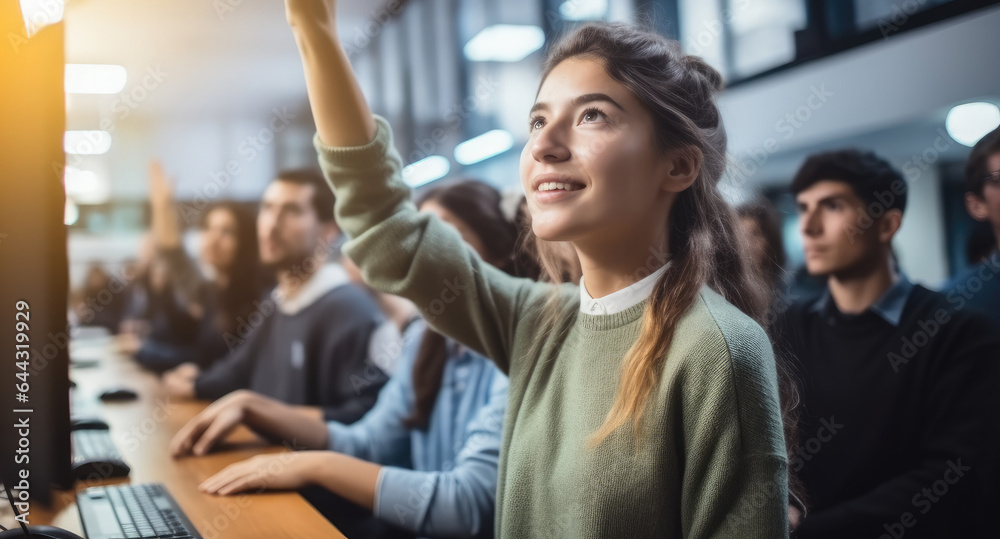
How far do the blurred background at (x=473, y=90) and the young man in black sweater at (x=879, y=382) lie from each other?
0.45 ft

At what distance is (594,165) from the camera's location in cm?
87

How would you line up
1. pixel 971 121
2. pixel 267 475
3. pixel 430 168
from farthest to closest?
1. pixel 430 168
2. pixel 971 121
3. pixel 267 475

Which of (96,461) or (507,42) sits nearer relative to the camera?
(96,461)

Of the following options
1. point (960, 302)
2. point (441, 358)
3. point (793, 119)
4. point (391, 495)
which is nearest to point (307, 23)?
point (391, 495)

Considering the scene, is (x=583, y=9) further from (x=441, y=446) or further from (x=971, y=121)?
(x=441, y=446)

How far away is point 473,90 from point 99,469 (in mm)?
2895

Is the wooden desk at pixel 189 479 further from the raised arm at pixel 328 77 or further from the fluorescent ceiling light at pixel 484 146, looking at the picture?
the fluorescent ceiling light at pixel 484 146

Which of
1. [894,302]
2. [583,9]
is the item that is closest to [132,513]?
[894,302]

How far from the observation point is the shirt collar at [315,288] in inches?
101

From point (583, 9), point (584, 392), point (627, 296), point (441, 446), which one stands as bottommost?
point (441, 446)

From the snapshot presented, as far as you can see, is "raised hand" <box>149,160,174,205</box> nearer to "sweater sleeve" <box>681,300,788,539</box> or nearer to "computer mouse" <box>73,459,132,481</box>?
"computer mouse" <box>73,459,132,481</box>

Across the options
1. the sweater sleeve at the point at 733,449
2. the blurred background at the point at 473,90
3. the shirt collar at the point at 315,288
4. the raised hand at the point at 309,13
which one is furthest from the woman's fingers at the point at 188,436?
the sweater sleeve at the point at 733,449

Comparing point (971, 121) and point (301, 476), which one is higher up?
point (971, 121)

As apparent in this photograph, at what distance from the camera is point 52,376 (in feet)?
2.87
